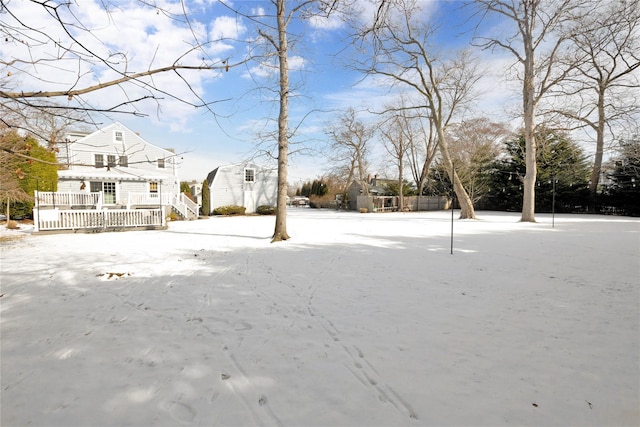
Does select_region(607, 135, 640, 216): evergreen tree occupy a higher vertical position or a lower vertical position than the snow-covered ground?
higher

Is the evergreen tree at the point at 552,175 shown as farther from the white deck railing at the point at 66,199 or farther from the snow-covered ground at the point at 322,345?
the white deck railing at the point at 66,199

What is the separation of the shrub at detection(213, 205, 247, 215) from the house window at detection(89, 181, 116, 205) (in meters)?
7.59

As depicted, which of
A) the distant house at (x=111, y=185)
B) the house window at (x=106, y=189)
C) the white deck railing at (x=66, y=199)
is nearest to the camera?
the white deck railing at (x=66, y=199)

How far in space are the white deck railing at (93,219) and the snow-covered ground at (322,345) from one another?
8426 mm

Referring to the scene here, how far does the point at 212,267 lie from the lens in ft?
19.8

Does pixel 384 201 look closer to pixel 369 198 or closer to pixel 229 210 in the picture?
pixel 369 198

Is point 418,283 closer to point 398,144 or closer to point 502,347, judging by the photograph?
point 502,347

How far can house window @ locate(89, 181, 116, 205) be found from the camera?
802 inches

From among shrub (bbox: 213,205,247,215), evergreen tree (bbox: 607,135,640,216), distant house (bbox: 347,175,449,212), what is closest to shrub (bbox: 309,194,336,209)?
distant house (bbox: 347,175,449,212)

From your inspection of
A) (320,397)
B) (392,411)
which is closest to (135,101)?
(320,397)

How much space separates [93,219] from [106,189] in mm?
9514

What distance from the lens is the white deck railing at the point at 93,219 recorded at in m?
12.0

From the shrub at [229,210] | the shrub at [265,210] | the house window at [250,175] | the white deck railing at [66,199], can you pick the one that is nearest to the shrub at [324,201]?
the shrub at [265,210]

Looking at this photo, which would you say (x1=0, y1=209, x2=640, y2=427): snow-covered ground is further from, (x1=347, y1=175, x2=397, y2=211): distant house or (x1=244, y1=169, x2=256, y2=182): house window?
(x1=347, y1=175, x2=397, y2=211): distant house
